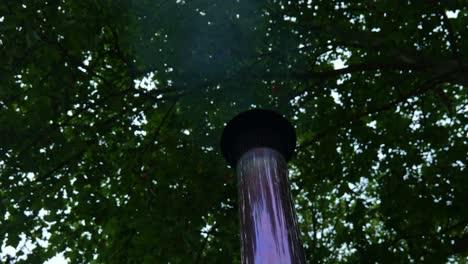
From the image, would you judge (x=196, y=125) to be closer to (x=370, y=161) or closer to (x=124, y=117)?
(x=124, y=117)

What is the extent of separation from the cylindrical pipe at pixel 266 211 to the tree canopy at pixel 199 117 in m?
3.42

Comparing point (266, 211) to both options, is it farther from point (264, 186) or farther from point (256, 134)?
point (256, 134)

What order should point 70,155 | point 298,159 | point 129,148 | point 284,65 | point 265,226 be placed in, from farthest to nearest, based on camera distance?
point 298,159 < point 129,148 < point 70,155 < point 284,65 < point 265,226

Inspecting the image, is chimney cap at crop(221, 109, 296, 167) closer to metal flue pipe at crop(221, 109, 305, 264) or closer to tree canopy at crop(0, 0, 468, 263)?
metal flue pipe at crop(221, 109, 305, 264)

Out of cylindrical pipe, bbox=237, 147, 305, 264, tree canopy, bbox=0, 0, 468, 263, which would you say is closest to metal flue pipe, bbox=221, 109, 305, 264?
cylindrical pipe, bbox=237, 147, 305, 264

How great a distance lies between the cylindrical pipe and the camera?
184cm

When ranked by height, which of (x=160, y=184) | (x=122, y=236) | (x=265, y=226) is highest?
(x=160, y=184)

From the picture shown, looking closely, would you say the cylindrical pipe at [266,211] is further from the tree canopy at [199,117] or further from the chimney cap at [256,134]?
the tree canopy at [199,117]

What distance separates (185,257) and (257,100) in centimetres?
229

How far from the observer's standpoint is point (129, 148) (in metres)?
7.50

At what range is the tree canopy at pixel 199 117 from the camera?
5504mm

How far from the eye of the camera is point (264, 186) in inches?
81.0

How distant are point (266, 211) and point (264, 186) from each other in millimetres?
134

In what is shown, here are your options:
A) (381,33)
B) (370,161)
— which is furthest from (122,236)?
(381,33)
